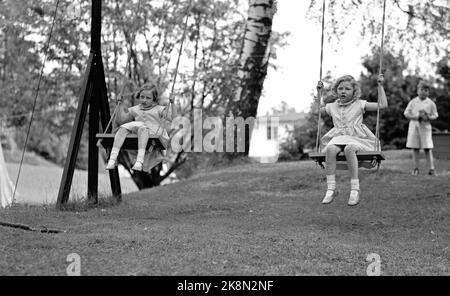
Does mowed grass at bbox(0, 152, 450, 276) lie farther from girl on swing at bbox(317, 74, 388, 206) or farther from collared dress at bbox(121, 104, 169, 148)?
collared dress at bbox(121, 104, 169, 148)

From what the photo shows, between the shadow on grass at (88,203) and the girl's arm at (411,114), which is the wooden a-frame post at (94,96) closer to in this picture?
the shadow on grass at (88,203)

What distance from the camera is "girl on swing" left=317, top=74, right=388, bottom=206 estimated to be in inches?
260

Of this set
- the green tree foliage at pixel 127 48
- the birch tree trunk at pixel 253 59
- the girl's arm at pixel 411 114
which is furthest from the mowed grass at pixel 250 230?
the green tree foliage at pixel 127 48

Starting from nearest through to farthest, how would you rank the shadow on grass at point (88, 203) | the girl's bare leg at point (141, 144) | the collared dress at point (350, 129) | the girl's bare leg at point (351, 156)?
the girl's bare leg at point (351, 156)
the collared dress at point (350, 129)
the girl's bare leg at point (141, 144)
the shadow on grass at point (88, 203)

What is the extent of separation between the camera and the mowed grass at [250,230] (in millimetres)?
4664

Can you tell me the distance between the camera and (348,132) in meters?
6.96

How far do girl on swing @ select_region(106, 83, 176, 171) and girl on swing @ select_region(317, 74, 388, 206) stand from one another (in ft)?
5.68

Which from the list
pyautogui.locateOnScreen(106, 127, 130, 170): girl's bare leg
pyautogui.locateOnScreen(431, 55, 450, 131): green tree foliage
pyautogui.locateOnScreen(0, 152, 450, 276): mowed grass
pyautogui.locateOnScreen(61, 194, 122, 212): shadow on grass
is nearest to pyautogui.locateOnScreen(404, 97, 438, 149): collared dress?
pyautogui.locateOnScreen(0, 152, 450, 276): mowed grass

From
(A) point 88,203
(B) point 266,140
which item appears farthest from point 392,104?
Answer: (A) point 88,203

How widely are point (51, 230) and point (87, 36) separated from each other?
10.0 metres

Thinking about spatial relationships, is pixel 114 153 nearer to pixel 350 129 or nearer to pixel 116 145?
pixel 116 145

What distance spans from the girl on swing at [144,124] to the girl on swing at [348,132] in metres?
1.73

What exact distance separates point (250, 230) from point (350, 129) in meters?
1.49
